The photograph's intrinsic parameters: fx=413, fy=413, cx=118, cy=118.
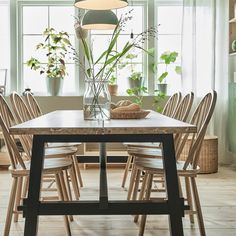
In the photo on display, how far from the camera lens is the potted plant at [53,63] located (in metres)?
5.32

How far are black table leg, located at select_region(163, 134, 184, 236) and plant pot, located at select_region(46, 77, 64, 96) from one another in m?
3.54

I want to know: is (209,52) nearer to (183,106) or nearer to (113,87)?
(113,87)

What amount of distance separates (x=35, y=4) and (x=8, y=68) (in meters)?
0.93

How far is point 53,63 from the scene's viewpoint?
541 centimetres

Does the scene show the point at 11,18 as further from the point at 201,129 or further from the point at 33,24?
the point at 201,129

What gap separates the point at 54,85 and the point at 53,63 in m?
0.31

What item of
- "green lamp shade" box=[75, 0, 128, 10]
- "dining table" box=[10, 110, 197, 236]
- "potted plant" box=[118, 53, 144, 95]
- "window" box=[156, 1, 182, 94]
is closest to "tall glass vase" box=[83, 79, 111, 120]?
"dining table" box=[10, 110, 197, 236]

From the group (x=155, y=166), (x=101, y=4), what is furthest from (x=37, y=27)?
(x=155, y=166)

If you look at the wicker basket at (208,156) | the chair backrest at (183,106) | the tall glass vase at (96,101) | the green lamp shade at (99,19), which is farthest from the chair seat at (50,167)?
the wicker basket at (208,156)

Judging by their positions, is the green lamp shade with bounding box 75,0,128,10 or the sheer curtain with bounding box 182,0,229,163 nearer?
the green lamp shade with bounding box 75,0,128,10

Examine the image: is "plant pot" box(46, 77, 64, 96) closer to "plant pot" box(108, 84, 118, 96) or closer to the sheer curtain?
"plant pot" box(108, 84, 118, 96)

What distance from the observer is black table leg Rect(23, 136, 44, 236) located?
6.29ft

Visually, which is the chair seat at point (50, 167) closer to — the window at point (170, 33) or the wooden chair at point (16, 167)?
the wooden chair at point (16, 167)

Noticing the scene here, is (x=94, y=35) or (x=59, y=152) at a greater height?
→ (x=94, y=35)
